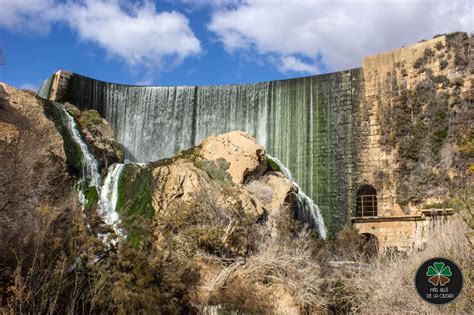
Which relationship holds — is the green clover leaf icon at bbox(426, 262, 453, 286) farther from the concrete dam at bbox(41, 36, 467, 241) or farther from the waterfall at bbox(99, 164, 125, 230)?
the concrete dam at bbox(41, 36, 467, 241)

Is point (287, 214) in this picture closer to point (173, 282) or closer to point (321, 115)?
point (173, 282)

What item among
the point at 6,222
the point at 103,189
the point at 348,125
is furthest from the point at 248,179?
the point at 6,222

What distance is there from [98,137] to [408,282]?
1593cm

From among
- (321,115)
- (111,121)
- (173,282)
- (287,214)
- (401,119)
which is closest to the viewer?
(173,282)

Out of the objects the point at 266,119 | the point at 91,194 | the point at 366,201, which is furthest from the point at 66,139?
the point at 366,201

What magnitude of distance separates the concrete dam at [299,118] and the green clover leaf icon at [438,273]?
18864mm

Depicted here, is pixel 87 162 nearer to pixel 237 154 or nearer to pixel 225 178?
pixel 225 178

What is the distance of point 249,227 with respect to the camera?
1545cm

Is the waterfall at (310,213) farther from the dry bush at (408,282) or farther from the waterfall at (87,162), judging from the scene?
the dry bush at (408,282)

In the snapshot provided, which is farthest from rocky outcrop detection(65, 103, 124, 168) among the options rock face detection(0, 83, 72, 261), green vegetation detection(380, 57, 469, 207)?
green vegetation detection(380, 57, 469, 207)

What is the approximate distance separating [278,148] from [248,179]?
7996mm

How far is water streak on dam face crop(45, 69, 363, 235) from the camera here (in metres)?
25.5

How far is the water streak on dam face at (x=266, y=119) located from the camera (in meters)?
25.5

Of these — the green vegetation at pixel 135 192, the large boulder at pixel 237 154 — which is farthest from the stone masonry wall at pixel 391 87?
the green vegetation at pixel 135 192
